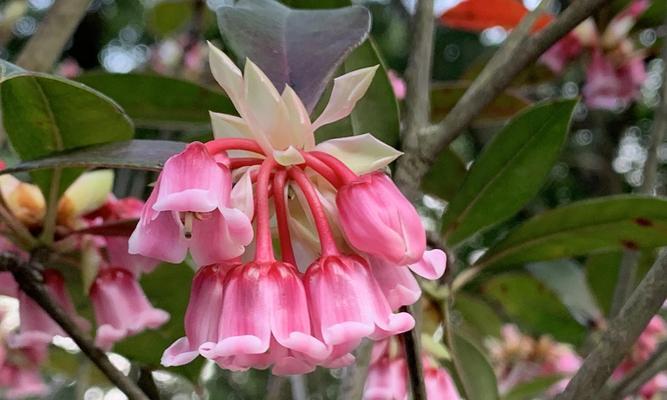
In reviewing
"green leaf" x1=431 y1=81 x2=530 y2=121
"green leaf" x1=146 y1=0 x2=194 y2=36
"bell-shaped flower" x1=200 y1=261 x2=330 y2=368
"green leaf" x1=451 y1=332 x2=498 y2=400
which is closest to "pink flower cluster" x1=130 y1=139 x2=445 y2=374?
"bell-shaped flower" x1=200 y1=261 x2=330 y2=368

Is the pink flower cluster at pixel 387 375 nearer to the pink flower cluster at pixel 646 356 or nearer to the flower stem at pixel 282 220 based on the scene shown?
the flower stem at pixel 282 220

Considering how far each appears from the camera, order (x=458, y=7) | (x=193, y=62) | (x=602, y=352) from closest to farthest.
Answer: (x=602, y=352) → (x=458, y=7) → (x=193, y=62)

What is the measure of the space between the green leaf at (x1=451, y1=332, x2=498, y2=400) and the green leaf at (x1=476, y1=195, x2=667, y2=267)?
91 millimetres

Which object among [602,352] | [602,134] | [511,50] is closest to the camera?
[602,352]

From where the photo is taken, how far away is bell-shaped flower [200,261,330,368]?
0.42 m

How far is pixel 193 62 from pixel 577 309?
55.9 inches

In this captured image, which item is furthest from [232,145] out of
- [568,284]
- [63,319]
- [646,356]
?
[646,356]

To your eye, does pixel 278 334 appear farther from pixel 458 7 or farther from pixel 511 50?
pixel 458 7

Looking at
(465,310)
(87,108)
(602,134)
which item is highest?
(87,108)

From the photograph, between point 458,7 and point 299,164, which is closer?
point 299,164

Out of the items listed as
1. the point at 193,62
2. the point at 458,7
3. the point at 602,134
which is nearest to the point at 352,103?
the point at 458,7

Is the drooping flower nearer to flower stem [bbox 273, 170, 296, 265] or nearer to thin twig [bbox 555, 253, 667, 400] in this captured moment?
flower stem [bbox 273, 170, 296, 265]

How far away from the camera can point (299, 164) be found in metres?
0.48

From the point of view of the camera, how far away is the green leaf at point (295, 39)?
1.70 ft
